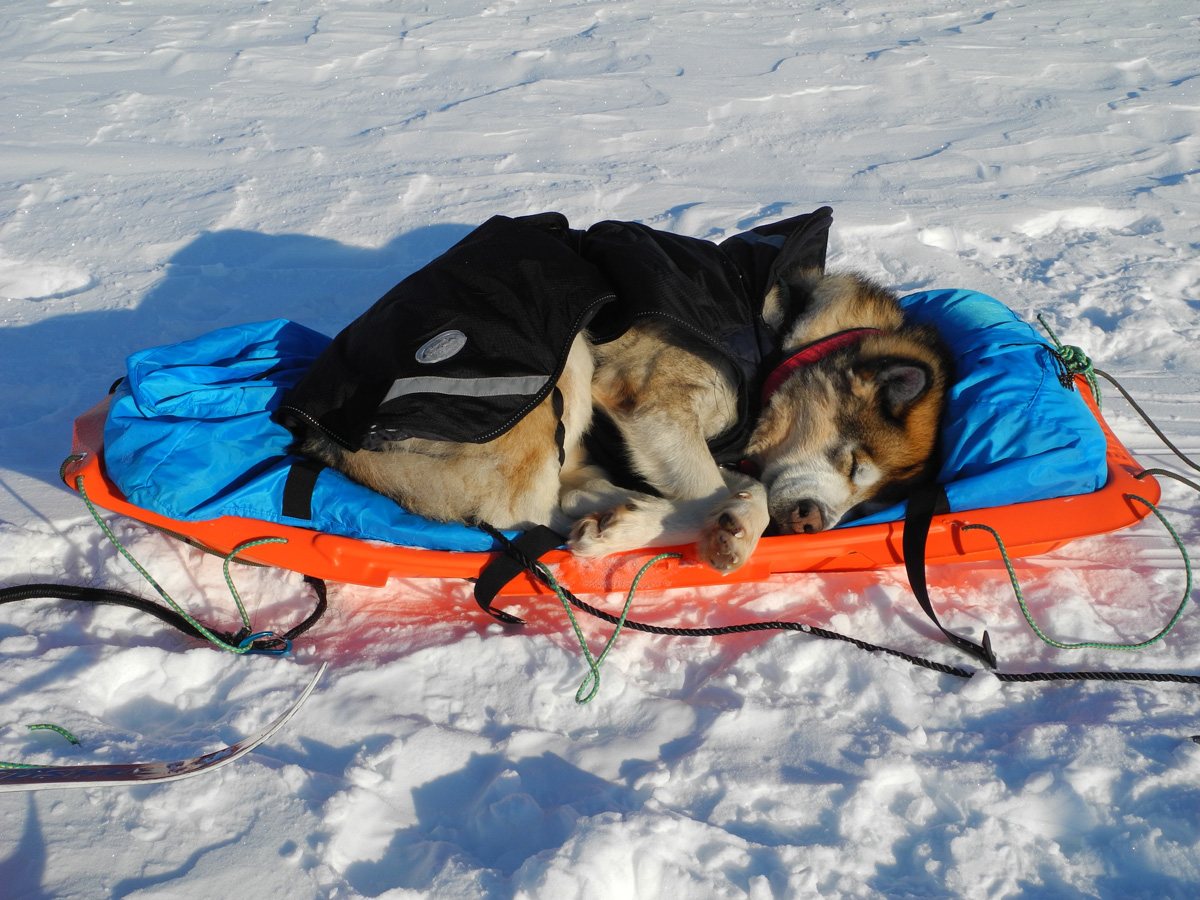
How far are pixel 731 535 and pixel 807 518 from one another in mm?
376

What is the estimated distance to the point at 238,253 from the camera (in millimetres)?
4832

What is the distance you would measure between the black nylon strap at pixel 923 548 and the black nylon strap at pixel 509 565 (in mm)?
1228

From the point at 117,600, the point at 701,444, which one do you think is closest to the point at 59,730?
the point at 117,600

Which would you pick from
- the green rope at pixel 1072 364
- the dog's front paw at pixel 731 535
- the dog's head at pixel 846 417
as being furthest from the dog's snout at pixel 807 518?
the green rope at pixel 1072 364

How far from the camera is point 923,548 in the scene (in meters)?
2.66

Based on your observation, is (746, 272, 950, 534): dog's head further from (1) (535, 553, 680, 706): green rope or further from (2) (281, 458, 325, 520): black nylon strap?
(2) (281, 458, 325, 520): black nylon strap

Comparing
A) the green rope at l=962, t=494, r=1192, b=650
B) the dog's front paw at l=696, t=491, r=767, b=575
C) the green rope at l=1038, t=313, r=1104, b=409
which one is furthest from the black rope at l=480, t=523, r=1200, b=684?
the green rope at l=1038, t=313, r=1104, b=409

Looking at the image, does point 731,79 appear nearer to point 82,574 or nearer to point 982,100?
point 982,100

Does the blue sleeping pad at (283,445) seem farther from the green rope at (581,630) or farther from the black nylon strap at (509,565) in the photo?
the green rope at (581,630)

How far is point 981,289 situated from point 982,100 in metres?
3.01

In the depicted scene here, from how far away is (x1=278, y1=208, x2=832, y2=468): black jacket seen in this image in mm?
2535

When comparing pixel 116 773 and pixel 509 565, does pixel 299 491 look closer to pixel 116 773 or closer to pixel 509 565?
pixel 509 565

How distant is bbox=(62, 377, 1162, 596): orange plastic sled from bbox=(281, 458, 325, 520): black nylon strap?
0.23 feet

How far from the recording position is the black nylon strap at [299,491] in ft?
9.17
